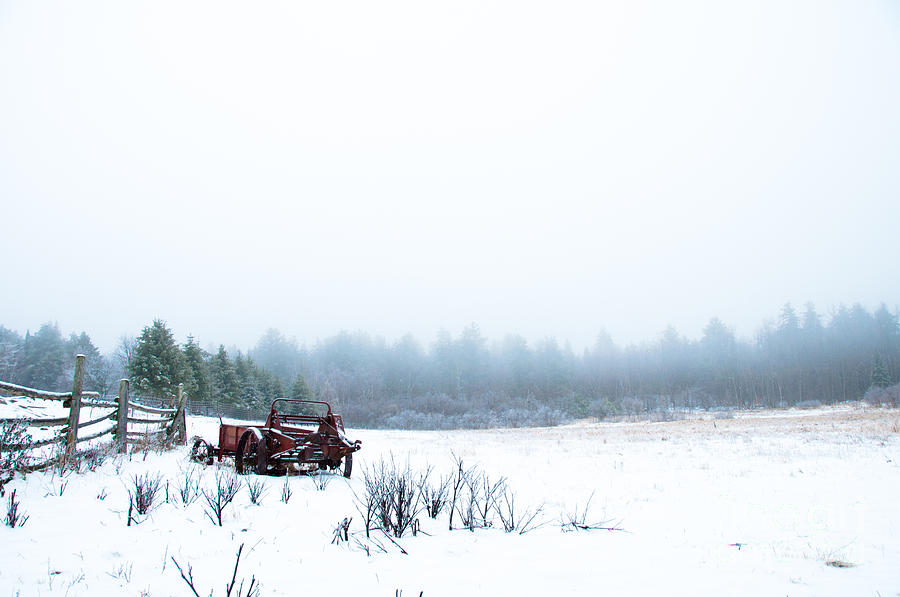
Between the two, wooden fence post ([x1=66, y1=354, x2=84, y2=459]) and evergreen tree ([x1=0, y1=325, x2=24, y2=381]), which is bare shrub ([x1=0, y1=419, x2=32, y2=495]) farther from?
evergreen tree ([x1=0, y1=325, x2=24, y2=381])

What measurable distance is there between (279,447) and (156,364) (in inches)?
1397

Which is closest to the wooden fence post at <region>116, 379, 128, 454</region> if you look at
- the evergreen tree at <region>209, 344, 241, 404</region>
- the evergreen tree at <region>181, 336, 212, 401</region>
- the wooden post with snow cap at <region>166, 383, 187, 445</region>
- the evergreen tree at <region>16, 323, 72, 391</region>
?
the wooden post with snow cap at <region>166, 383, 187, 445</region>

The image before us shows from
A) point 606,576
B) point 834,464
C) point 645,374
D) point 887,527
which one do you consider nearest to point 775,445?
point 834,464

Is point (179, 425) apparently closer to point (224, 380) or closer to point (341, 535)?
point (341, 535)

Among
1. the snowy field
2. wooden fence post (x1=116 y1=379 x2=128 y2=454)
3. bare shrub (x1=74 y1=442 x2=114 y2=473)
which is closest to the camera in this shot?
the snowy field

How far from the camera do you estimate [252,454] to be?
816 cm

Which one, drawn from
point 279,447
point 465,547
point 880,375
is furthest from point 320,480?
point 880,375

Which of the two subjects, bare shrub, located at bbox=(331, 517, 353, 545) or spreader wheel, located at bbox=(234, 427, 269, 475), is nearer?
bare shrub, located at bbox=(331, 517, 353, 545)

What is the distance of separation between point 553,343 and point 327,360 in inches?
1981

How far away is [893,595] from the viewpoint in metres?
3.68

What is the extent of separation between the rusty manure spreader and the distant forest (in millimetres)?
34665

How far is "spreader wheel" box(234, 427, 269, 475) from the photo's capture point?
26.3ft

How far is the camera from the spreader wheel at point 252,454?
8.02 metres

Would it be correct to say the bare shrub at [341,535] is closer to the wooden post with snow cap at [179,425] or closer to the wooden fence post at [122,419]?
the wooden fence post at [122,419]
